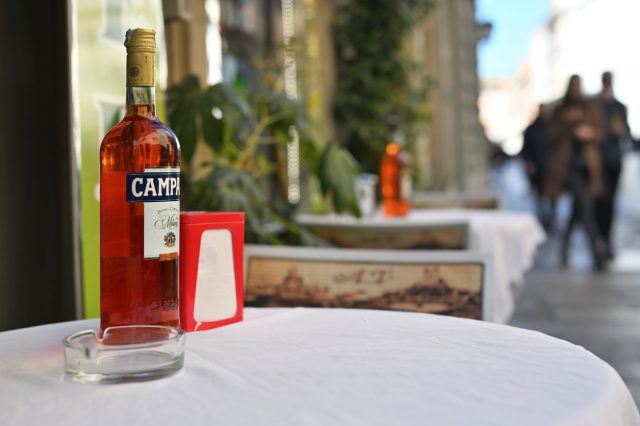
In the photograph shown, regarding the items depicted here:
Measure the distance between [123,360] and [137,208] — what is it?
16 cm

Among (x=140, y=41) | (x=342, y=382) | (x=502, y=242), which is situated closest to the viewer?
(x=342, y=382)

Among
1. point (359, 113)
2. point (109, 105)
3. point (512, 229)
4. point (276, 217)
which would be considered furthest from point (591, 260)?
point (109, 105)

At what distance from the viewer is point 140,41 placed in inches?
29.0

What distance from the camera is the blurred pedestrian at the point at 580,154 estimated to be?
17.6 ft

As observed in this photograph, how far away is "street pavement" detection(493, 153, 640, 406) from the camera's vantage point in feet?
→ 10.1

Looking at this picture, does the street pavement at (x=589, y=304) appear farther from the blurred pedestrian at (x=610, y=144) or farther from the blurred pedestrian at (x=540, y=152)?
the blurred pedestrian at (x=540, y=152)

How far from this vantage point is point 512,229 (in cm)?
245

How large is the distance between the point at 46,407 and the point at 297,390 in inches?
7.9

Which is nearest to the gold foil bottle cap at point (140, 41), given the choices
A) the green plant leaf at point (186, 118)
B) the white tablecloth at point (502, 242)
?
the green plant leaf at point (186, 118)

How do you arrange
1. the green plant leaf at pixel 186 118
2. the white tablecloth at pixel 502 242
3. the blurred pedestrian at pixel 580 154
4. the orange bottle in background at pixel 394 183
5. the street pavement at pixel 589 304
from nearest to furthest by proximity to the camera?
the green plant leaf at pixel 186 118
the white tablecloth at pixel 502 242
the orange bottle in background at pixel 394 183
the street pavement at pixel 589 304
the blurred pedestrian at pixel 580 154

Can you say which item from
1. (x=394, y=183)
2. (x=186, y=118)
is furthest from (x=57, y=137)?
(x=394, y=183)

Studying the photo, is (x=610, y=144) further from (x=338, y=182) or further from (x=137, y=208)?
(x=137, y=208)

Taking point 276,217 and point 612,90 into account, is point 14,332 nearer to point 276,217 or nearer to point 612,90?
point 276,217

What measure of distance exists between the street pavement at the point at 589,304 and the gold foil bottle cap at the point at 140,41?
6.83ft
